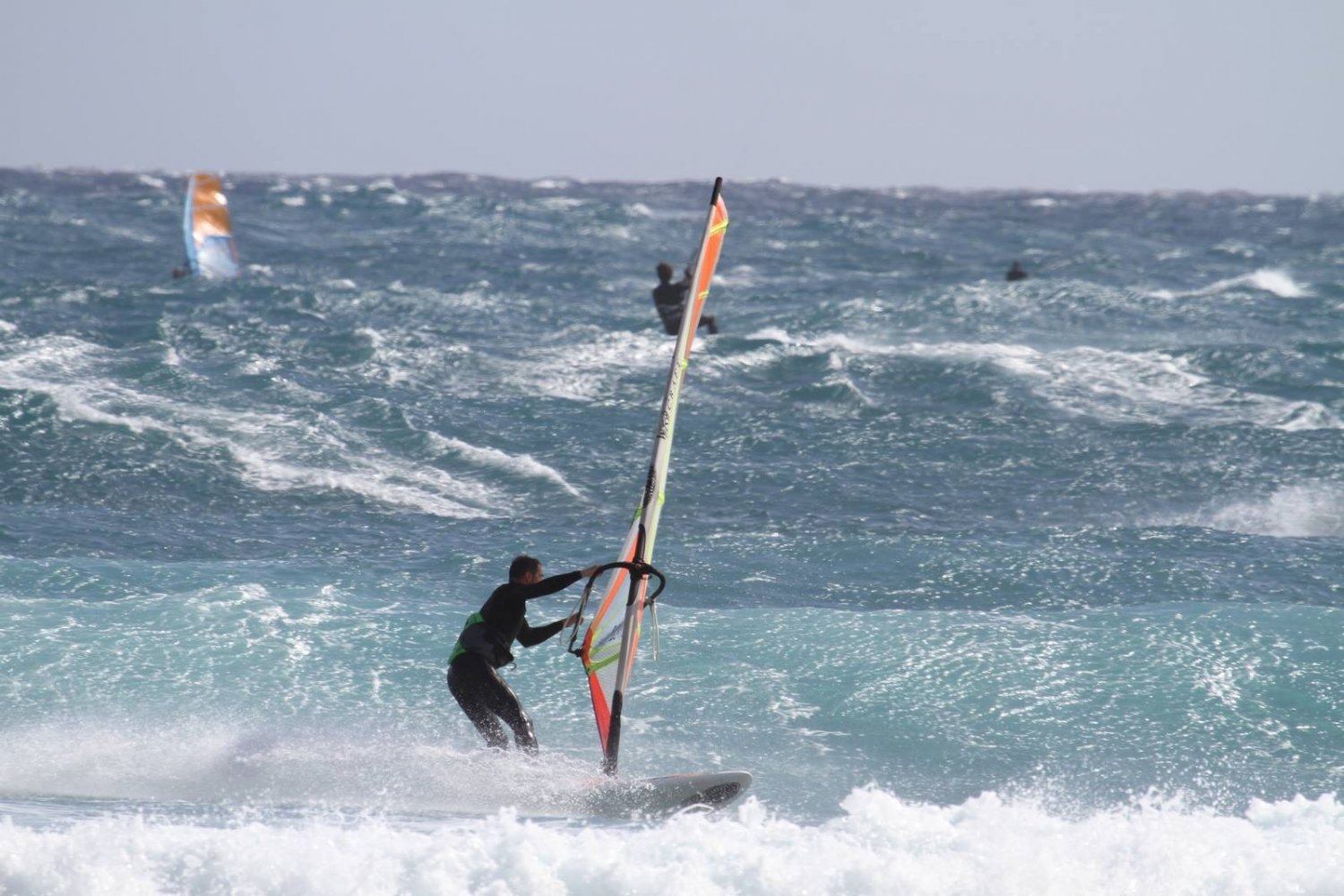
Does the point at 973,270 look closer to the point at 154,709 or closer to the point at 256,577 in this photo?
the point at 256,577

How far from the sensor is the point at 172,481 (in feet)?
44.0

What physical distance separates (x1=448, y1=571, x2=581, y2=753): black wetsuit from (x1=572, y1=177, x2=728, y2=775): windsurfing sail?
373 millimetres

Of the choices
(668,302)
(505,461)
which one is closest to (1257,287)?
(668,302)

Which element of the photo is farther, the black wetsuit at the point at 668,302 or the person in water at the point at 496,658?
the black wetsuit at the point at 668,302

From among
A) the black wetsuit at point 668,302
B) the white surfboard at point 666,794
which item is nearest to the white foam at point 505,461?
the black wetsuit at point 668,302

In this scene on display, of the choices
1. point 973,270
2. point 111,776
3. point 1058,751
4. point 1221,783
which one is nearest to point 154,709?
point 111,776

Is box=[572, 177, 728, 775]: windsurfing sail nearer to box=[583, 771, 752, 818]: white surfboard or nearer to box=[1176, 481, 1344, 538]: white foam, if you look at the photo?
box=[583, 771, 752, 818]: white surfboard

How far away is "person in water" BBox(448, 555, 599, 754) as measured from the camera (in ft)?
24.1

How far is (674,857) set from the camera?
6.28 metres

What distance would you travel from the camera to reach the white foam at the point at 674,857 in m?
6.02

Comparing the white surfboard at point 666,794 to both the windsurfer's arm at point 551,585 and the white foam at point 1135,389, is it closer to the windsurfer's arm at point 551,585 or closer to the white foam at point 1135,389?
the windsurfer's arm at point 551,585

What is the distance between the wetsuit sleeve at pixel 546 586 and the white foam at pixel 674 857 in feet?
3.48

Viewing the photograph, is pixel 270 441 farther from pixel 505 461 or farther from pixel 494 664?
pixel 494 664

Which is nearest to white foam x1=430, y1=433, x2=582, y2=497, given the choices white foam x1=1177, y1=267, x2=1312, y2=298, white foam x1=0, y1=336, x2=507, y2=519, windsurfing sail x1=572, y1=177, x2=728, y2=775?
white foam x1=0, y1=336, x2=507, y2=519
